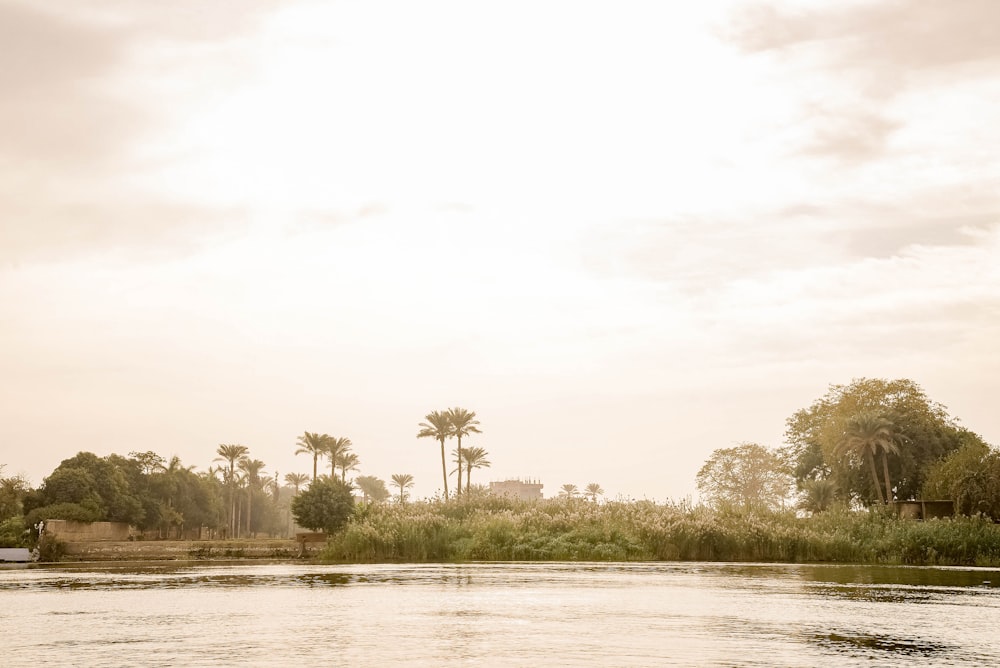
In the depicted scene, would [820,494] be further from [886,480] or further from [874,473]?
[886,480]

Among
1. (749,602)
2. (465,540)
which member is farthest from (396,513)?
(749,602)

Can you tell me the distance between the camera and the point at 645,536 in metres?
44.8

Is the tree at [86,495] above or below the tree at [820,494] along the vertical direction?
above

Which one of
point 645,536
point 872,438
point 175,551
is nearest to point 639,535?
point 645,536

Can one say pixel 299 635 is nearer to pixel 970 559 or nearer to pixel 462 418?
pixel 970 559

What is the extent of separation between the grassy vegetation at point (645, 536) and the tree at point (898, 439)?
1049 inches

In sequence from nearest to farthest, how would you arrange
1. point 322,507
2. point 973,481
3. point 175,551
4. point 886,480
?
point 973,481, point 175,551, point 886,480, point 322,507

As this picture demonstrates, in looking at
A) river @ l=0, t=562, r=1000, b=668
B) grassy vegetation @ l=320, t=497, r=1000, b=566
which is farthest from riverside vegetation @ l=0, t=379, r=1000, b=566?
river @ l=0, t=562, r=1000, b=668

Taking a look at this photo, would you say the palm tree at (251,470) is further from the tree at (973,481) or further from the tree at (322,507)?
the tree at (973,481)

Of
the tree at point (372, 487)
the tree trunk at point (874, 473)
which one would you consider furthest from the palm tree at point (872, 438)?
the tree at point (372, 487)

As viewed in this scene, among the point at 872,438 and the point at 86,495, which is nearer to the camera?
the point at 872,438

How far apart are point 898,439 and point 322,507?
43373 millimetres

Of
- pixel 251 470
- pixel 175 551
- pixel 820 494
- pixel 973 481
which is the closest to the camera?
pixel 973 481

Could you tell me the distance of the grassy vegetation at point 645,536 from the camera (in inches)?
1651
